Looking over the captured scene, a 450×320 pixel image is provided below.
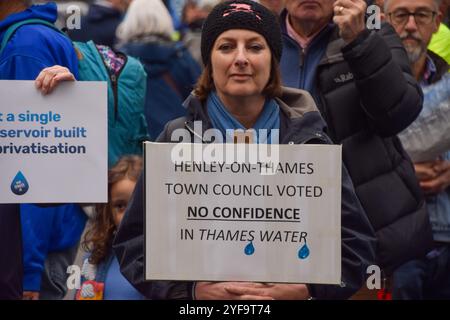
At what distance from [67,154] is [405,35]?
1.65 metres

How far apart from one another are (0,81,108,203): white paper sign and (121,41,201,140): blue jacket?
A: 450 mm

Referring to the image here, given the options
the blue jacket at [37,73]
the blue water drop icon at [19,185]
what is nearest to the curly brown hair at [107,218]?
the blue jacket at [37,73]

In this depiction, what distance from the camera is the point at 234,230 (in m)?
6.20

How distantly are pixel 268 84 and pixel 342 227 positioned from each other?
0.65 meters

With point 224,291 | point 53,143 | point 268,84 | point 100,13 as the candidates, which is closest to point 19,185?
point 53,143

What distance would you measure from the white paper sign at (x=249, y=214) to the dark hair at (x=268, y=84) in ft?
0.80

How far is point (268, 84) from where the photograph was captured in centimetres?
627

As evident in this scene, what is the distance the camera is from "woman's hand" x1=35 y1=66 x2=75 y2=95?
247 inches

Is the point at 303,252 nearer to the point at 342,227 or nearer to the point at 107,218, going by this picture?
the point at 342,227

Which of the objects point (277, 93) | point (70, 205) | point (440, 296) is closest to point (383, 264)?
point (440, 296)

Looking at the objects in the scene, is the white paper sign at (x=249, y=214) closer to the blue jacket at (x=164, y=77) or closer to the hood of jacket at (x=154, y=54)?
the blue jacket at (x=164, y=77)

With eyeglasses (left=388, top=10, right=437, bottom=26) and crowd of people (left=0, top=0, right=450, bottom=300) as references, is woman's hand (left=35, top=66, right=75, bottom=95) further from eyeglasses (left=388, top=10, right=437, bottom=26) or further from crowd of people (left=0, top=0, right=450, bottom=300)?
eyeglasses (left=388, top=10, right=437, bottom=26)

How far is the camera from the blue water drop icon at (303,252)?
619 cm

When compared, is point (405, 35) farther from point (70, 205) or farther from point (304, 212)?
point (70, 205)
